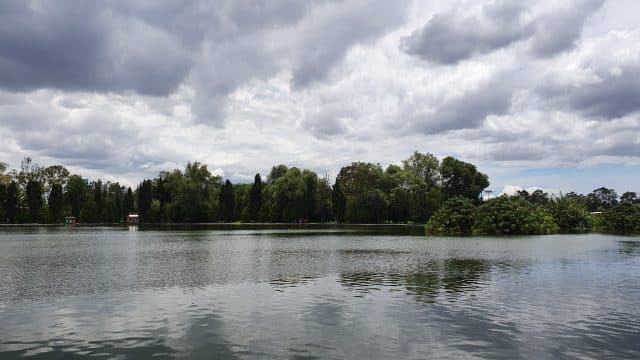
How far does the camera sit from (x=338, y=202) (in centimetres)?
18125

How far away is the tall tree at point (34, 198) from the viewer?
18562 centimetres

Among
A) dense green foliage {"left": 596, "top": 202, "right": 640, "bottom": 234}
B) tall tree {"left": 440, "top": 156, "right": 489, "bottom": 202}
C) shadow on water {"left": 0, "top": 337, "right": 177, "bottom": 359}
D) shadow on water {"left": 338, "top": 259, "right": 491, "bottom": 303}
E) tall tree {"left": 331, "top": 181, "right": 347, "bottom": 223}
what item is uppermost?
tall tree {"left": 440, "top": 156, "right": 489, "bottom": 202}

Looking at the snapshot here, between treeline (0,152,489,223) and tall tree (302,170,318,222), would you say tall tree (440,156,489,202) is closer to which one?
treeline (0,152,489,223)

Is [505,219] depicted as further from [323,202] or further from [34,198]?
[34,198]

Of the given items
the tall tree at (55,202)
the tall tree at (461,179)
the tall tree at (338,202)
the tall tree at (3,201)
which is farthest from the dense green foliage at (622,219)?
the tall tree at (3,201)

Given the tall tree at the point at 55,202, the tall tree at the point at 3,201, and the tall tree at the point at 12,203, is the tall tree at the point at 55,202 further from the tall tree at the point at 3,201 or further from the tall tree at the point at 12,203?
the tall tree at the point at 3,201

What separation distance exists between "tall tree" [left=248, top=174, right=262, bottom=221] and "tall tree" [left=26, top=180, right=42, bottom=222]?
75.4 metres

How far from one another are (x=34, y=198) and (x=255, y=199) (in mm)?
78652

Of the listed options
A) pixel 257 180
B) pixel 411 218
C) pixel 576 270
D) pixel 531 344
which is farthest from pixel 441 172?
pixel 531 344

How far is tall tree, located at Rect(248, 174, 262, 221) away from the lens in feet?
635

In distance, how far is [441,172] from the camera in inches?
6969

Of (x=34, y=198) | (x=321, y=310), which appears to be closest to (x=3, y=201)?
(x=34, y=198)

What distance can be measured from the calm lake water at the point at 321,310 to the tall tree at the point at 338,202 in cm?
13361

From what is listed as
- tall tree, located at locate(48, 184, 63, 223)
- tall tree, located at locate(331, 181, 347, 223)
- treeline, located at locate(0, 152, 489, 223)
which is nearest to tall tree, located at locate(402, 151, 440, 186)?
treeline, located at locate(0, 152, 489, 223)
